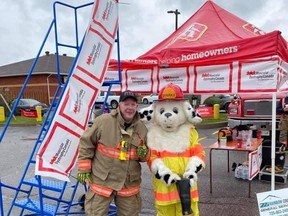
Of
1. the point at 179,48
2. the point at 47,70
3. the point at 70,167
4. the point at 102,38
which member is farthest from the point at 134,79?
the point at 47,70

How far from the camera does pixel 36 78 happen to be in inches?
1273

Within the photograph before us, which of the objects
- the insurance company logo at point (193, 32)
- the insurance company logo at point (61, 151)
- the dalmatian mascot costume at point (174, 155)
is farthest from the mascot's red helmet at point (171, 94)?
the insurance company logo at point (193, 32)

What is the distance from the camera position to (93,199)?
3.03 meters

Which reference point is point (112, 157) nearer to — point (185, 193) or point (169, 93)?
point (185, 193)

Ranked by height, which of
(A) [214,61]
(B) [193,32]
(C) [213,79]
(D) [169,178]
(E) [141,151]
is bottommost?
(D) [169,178]

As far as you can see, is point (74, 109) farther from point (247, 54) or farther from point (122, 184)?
point (247, 54)

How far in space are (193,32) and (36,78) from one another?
30.1 metres

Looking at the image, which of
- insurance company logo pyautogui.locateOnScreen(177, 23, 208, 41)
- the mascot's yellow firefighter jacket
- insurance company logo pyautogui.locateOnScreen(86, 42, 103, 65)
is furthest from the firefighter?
insurance company logo pyautogui.locateOnScreen(177, 23, 208, 41)

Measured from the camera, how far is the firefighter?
298cm

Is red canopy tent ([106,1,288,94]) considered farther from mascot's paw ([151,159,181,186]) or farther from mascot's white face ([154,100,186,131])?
mascot's paw ([151,159,181,186])

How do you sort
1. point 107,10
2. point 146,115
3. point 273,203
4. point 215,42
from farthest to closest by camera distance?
point 215,42
point 107,10
point 146,115
point 273,203

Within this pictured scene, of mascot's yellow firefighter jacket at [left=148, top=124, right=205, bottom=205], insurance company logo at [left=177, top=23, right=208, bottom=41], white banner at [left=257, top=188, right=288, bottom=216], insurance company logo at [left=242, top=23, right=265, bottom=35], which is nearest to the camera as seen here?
white banner at [left=257, top=188, right=288, bottom=216]

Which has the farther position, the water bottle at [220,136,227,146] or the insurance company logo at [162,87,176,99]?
the water bottle at [220,136,227,146]

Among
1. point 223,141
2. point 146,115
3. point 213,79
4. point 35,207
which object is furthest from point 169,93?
point 223,141
